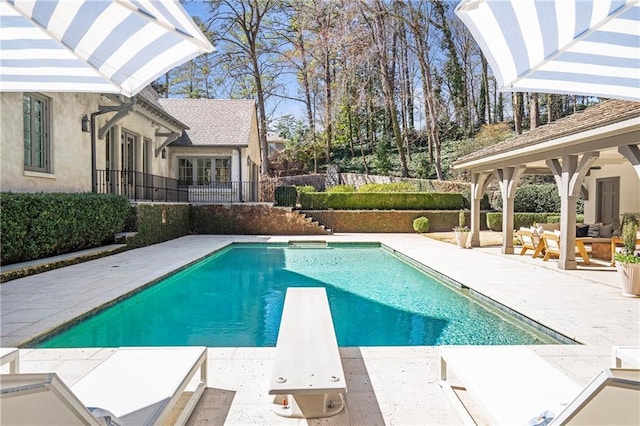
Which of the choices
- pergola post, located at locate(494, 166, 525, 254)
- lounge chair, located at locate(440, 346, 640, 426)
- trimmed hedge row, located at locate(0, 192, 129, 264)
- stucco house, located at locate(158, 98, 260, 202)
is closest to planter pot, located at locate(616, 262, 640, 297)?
lounge chair, located at locate(440, 346, 640, 426)

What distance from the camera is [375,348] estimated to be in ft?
17.1

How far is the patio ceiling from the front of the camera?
8352mm

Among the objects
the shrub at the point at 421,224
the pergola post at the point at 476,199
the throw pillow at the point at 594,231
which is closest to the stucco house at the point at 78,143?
the pergola post at the point at 476,199

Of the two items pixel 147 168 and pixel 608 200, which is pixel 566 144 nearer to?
pixel 608 200

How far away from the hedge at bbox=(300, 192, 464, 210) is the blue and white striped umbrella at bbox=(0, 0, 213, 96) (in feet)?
61.7

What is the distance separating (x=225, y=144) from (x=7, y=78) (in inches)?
753

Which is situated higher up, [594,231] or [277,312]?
[594,231]

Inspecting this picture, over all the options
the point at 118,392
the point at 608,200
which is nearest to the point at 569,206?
the point at 608,200

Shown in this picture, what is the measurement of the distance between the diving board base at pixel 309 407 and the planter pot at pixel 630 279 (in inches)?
274

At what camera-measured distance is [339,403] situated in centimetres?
362

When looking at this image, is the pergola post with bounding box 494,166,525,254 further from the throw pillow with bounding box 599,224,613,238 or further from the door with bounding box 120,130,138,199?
the door with bounding box 120,130,138,199

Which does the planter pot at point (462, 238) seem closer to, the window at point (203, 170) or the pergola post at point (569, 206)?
the pergola post at point (569, 206)

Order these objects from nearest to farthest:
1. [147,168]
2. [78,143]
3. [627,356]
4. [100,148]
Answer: [627,356], [78,143], [100,148], [147,168]

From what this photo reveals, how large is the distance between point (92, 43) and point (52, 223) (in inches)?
317
